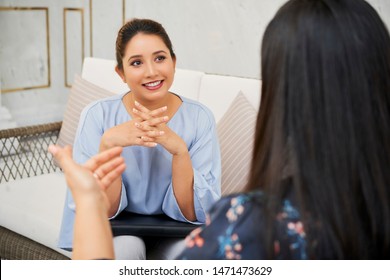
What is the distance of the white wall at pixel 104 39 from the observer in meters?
2.30

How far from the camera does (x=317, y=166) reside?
0.69 meters

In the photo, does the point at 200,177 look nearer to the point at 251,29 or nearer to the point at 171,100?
the point at 171,100

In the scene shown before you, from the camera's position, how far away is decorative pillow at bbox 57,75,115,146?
2.23 m

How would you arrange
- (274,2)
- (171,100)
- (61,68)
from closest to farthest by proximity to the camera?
1. (171,100)
2. (274,2)
3. (61,68)

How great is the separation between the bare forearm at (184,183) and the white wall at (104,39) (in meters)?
0.92

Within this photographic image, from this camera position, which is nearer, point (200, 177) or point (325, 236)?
point (325, 236)

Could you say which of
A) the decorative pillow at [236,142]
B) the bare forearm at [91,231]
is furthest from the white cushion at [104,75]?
the bare forearm at [91,231]

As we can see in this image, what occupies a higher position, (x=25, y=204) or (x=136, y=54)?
(x=136, y=54)

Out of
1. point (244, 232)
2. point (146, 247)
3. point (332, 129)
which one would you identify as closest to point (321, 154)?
point (332, 129)

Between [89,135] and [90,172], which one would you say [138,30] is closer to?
[89,135]

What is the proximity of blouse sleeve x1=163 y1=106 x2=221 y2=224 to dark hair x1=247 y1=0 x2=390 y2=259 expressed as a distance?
0.79 metres

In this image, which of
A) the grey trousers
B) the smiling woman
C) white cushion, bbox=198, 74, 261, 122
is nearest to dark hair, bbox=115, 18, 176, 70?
the smiling woman
